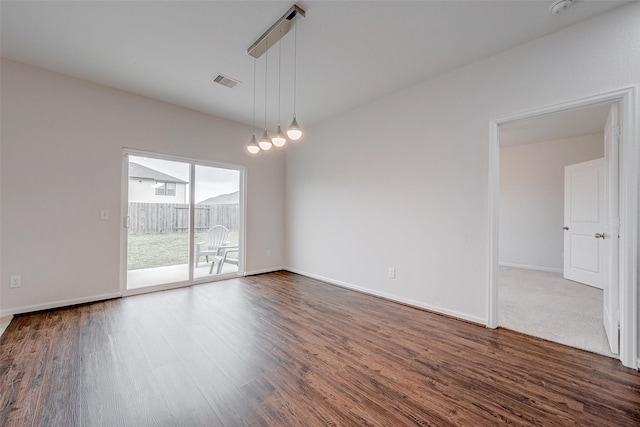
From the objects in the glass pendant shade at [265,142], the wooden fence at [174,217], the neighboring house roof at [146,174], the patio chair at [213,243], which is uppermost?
the glass pendant shade at [265,142]

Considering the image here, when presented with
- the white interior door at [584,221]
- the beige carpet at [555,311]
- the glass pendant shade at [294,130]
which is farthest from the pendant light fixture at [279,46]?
the white interior door at [584,221]

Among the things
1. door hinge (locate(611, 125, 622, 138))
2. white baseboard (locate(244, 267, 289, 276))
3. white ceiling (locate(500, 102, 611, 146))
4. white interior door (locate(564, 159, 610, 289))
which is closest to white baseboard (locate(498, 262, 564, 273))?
white interior door (locate(564, 159, 610, 289))

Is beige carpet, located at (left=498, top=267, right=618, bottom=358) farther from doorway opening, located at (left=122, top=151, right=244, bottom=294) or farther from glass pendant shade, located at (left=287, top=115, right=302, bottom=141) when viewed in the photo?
doorway opening, located at (left=122, top=151, right=244, bottom=294)

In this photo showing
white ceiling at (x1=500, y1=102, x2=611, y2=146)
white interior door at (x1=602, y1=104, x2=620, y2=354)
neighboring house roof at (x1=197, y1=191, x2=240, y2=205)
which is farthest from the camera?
neighboring house roof at (x1=197, y1=191, x2=240, y2=205)

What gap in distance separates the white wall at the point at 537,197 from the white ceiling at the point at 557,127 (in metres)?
0.26

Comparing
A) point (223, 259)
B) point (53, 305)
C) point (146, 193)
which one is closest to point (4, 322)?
point (53, 305)

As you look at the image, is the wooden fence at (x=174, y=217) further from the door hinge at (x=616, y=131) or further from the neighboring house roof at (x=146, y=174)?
the door hinge at (x=616, y=131)

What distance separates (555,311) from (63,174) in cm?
646

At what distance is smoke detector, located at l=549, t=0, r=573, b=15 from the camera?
83.0 inches

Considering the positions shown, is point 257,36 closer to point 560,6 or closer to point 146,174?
point 560,6

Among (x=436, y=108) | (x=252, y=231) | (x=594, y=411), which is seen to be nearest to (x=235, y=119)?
(x=252, y=231)

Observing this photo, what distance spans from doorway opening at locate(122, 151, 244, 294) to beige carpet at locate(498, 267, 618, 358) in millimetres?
4404

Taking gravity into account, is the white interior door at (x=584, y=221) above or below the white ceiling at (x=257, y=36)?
below

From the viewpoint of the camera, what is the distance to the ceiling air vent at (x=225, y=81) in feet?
11.2
